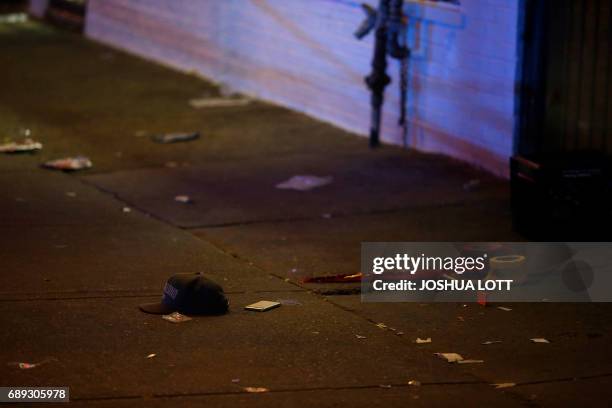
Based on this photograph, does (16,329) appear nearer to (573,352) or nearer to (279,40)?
(573,352)

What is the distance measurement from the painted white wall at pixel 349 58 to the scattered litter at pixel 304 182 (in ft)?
5.11

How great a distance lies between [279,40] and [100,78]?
10.6 ft

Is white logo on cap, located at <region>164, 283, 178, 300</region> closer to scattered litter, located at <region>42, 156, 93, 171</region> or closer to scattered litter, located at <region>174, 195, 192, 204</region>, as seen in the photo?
scattered litter, located at <region>174, 195, 192, 204</region>

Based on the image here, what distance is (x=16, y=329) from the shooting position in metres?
6.84

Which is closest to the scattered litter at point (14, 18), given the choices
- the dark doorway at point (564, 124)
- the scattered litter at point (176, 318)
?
the dark doorway at point (564, 124)

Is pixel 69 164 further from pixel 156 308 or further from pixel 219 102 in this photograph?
pixel 156 308

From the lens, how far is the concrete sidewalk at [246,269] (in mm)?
6121

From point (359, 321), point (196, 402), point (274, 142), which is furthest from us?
point (274, 142)

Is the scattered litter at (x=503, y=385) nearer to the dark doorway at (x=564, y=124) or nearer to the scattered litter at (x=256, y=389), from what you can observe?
the scattered litter at (x=256, y=389)

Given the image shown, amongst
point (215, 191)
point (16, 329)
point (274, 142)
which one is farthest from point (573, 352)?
point (274, 142)

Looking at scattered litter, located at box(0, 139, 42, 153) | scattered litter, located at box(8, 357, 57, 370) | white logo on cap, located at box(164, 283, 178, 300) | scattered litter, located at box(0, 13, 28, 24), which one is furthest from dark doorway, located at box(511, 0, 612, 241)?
scattered litter, located at box(0, 13, 28, 24)

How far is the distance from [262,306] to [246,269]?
100 cm

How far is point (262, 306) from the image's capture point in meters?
7.40

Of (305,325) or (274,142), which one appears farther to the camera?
(274,142)
